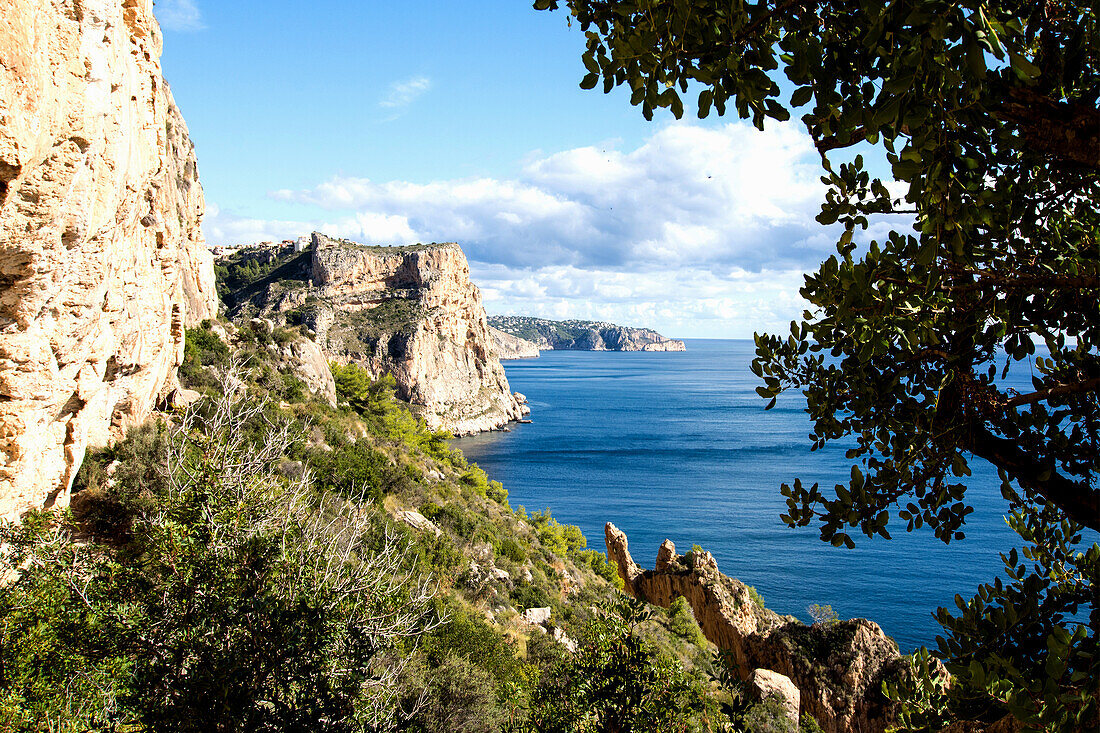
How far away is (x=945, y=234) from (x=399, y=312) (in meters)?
89.3

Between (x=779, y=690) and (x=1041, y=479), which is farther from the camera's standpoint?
(x=779, y=690)

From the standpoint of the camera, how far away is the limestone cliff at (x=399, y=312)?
7931 cm

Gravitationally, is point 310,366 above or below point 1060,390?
below

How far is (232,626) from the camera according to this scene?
582 cm

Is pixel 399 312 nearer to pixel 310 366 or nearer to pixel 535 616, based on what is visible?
pixel 310 366

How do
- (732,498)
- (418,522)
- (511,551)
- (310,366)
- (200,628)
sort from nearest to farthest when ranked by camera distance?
(200,628)
(418,522)
(511,551)
(310,366)
(732,498)

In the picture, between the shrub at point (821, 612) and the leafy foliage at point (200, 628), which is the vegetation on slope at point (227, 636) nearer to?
the leafy foliage at point (200, 628)

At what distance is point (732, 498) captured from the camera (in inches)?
2034

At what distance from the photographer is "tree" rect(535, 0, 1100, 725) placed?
1.71 m

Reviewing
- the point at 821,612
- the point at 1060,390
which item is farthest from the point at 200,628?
the point at 821,612

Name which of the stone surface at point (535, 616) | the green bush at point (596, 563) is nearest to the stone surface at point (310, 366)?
the green bush at point (596, 563)

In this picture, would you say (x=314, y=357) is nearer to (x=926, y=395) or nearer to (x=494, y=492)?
(x=494, y=492)

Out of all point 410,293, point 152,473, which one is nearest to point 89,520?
point 152,473

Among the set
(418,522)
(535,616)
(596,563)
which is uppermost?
(418,522)
